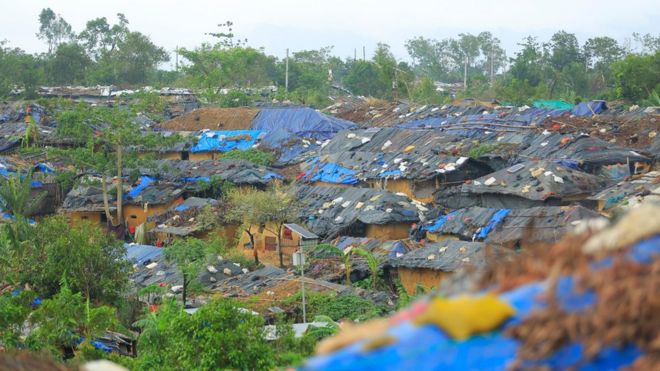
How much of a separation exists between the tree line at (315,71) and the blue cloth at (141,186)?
13.8 m

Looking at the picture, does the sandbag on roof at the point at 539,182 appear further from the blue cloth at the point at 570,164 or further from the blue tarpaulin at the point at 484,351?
the blue tarpaulin at the point at 484,351

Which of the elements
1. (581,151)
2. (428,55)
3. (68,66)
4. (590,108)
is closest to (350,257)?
(581,151)

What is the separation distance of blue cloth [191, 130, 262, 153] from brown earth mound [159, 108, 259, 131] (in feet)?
4.41

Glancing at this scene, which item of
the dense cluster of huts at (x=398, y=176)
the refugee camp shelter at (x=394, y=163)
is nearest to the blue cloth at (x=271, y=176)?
the dense cluster of huts at (x=398, y=176)

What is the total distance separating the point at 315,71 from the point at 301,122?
24.6 metres

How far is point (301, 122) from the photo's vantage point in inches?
1462

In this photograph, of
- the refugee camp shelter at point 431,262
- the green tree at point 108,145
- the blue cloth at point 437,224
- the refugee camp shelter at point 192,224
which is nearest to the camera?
the refugee camp shelter at point 431,262

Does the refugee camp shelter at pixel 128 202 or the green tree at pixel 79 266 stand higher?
the green tree at pixel 79 266

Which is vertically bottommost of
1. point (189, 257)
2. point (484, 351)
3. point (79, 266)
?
point (189, 257)

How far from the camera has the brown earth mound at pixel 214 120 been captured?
127 feet

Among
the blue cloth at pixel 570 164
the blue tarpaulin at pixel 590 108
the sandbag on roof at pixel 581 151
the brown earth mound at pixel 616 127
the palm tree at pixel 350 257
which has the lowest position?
the palm tree at pixel 350 257

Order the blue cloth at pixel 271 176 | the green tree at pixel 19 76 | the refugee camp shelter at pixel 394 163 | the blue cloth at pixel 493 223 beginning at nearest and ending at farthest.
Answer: the blue cloth at pixel 493 223
the refugee camp shelter at pixel 394 163
the blue cloth at pixel 271 176
the green tree at pixel 19 76

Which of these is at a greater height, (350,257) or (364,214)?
(364,214)

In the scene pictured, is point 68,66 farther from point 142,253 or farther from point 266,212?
point 142,253
